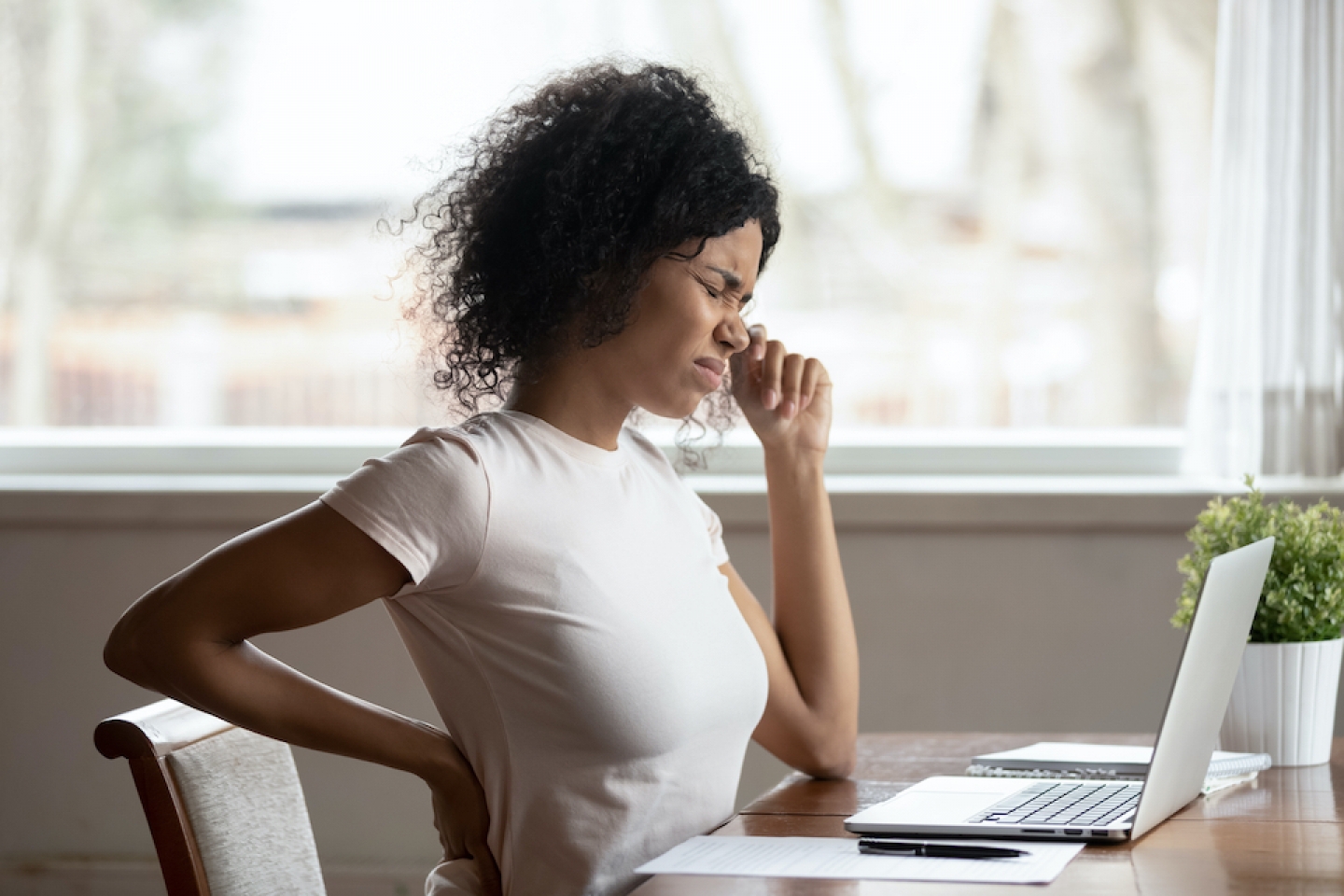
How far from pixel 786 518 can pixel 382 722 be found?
0.56 m

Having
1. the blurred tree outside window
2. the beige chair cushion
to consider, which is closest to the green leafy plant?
the beige chair cushion

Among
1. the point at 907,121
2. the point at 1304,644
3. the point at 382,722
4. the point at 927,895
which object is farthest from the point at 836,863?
the point at 907,121

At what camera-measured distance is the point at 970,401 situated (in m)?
2.63

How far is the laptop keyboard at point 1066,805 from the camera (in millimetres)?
1037

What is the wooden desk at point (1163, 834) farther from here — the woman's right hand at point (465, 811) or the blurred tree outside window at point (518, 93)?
the blurred tree outside window at point (518, 93)

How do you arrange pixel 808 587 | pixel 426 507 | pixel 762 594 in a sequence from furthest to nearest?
pixel 762 594 < pixel 808 587 < pixel 426 507

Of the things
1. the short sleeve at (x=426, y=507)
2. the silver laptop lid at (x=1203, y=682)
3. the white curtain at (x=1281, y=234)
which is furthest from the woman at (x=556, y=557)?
the white curtain at (x=1281, y=234)

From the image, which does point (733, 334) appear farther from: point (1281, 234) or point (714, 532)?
point (1281, 234)

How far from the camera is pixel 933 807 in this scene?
1113 millimetres

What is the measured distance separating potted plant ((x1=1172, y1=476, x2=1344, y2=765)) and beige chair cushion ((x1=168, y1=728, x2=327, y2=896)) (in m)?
0.94

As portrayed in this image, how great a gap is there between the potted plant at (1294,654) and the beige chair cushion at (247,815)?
0.94 m

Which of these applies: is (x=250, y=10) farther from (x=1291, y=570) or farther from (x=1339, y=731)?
(x=1339, y=731)

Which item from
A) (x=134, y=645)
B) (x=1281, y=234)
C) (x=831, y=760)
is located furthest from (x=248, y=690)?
(x=1281, y=234)

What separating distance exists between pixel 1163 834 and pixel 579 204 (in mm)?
724
